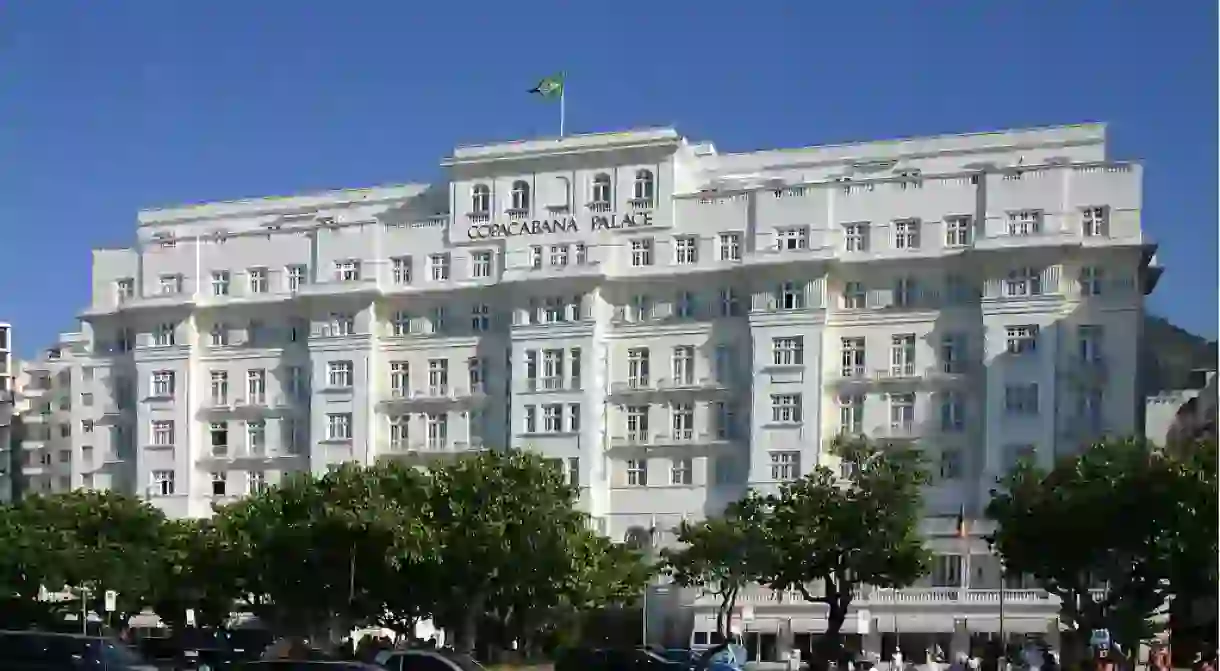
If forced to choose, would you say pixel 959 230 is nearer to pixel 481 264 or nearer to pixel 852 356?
pixel 852 356

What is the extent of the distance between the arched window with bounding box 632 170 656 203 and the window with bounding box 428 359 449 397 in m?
12.7

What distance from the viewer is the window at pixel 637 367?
7838 centimetres

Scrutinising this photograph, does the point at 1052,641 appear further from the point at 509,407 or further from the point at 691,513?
the point at 509,407

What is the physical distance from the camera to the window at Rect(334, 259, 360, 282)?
83.6 m

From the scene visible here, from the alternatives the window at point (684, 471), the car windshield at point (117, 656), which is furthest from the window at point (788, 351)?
the car windshield at point (117, 656)

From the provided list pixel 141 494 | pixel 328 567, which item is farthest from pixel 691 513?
pixel 141 494

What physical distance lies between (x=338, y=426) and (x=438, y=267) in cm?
929

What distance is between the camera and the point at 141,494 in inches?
3381

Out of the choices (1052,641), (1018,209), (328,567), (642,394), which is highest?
(1018,209)

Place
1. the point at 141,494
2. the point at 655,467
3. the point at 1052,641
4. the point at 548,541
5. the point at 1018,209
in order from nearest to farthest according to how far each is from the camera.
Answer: the point at 548,541
the point at 1052,641
the point at 1018,209
the point at 655,467
the point at 141,494

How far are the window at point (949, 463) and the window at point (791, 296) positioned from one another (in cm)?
906

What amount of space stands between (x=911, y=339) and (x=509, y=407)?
19.2 m

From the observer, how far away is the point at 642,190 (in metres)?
78.7

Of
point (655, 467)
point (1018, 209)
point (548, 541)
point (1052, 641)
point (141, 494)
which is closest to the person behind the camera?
point (548, 541)
